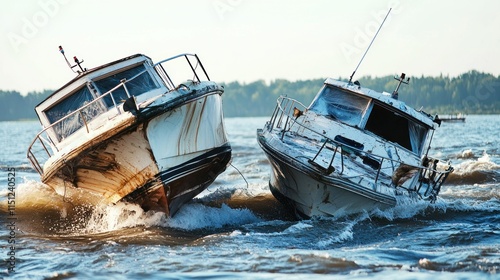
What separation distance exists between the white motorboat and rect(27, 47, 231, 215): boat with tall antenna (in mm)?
1474

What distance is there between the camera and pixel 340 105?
1636 cm

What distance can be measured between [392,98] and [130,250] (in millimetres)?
6656

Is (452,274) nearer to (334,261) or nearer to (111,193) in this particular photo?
(334,261)

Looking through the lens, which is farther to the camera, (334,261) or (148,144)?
(148,144)

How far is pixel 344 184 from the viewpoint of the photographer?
13469mm

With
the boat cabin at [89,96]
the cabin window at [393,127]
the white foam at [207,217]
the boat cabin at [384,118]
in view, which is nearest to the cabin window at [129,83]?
the boat cabin at [89,96]

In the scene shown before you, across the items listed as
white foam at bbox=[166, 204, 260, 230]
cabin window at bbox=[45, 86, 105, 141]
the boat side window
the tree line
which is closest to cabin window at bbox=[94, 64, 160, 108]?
cabin window at bbox=[45, 86, 105, 141]

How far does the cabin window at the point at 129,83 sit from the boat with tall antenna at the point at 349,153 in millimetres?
2426

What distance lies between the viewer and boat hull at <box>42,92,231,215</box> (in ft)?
43.7

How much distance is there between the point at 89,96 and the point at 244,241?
13.5 ft

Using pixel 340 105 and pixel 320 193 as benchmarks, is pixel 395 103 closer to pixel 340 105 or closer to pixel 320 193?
pixel 340 105

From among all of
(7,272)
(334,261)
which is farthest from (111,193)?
(334,261)

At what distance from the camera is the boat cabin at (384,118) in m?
15.8

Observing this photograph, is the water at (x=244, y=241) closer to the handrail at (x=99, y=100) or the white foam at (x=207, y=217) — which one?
the white foam at (x=207, y=217)
